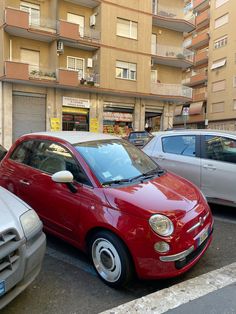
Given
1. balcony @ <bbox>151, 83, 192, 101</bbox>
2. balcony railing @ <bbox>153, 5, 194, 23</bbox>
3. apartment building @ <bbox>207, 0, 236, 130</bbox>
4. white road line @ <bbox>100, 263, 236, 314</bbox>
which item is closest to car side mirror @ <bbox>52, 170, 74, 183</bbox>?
white road line @ <bbox>100, 263, 236, 314</bbox>

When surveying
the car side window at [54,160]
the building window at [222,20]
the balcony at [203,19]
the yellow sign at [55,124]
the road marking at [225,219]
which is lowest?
the road marking at [225,219]

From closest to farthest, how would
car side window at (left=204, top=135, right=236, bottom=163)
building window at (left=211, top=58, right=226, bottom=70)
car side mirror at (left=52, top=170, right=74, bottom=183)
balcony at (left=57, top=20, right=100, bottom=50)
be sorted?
car side mirror at (left=52, top=170, right=74, bottom=183) < car side window at (left=204, top=135, right=236, bottom=163) < balcony at (left=57, top=20, right=100, bottom=50) < building window at (left=211, top=58, right=226, bottom=70)

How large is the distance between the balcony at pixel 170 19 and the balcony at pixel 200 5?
13.3 metres

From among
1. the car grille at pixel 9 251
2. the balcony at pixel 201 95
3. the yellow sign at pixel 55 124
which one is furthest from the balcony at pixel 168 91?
the car grille at pixel 9 251

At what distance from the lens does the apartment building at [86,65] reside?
18.7 metres

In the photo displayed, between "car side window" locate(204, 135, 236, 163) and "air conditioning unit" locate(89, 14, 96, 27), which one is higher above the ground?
"air conditioning unit" locate(89, 14, 96, 27)

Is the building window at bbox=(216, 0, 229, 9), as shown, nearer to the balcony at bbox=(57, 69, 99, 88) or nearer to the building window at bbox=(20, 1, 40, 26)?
the balcony at bbox=(57, 69, 99, 88)

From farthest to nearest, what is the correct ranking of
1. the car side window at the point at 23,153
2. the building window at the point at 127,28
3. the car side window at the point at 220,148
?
the building window at the point at 127,28 → the car side window at the point at 220,148 → the car side window at the point at 23,153

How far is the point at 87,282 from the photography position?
3.26 meters

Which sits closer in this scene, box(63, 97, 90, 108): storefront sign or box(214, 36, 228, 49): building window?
box(63, 97, 90, 108): storefront sign

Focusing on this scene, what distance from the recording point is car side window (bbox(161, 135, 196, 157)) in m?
5.77

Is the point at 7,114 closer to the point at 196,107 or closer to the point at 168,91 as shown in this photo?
the point at 168,91

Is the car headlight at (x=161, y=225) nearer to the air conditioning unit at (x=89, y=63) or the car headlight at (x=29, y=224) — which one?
the car headlight at (x=29, y=224)

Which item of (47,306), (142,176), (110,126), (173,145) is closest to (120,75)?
(110,126)
